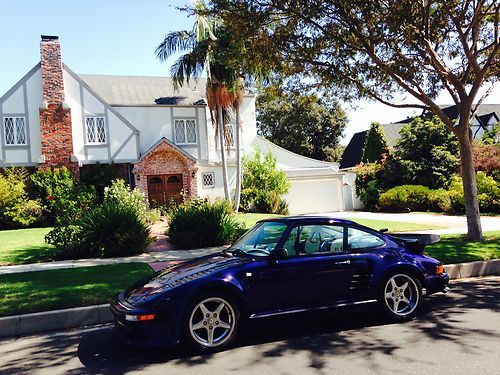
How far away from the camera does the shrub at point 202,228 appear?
12.9 metres

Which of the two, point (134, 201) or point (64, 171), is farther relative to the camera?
point (64, 171)

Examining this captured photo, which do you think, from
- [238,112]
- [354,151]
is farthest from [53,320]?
[354,151]

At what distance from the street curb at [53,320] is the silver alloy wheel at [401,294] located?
3827mm

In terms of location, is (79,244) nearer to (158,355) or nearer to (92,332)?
(92,332)

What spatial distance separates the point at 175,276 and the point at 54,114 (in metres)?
19.8

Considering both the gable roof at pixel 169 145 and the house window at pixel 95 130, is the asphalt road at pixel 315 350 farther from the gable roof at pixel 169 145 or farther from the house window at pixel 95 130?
the house window at pixel 95 130

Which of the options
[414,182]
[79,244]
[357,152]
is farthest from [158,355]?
[357,152]

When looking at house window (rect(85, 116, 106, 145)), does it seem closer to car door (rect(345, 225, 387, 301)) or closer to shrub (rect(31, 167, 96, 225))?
shrub (rect(31, 167, 96, 225))

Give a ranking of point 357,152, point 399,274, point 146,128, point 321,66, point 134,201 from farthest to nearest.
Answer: point 357,152
point 146,128
point 134,201
point 321,66
point 399,274

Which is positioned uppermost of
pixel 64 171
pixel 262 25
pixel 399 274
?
pixel 262 25

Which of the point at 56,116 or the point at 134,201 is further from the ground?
the point at 56,116

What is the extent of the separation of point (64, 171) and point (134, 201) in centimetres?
646

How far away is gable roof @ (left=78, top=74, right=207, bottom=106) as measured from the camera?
A: 85.6ft

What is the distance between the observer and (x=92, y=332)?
6.03 m
